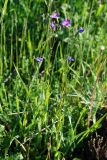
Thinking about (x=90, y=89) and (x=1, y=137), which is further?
(x=90, y=89)

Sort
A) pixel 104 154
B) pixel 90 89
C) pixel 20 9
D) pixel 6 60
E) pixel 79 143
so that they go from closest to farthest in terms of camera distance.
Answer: pixel 104 154
pixel 79 143
pixel 90 89
pixel 6 60
pixel 20 9

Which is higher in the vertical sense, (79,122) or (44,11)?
(44,11)

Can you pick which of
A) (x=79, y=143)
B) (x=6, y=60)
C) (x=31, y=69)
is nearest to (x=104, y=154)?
(x=79, y=143)

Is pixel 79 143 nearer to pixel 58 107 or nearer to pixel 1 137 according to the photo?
pixel 58 107

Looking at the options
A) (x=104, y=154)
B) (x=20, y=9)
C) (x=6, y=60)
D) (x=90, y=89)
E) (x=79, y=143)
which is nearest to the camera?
(x=104, y=154)

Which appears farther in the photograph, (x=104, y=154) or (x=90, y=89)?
(x=90, y=89)

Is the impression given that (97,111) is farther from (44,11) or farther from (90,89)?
(44,11)

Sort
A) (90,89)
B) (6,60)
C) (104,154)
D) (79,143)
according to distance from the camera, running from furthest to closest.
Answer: (6,60)
(90,89)
(79,143)
(104,154)

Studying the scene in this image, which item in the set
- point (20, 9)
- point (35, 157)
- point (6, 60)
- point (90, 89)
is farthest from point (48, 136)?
point (20, 9)

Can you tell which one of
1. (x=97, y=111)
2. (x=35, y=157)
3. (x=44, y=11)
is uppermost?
(x=44, y=11)
